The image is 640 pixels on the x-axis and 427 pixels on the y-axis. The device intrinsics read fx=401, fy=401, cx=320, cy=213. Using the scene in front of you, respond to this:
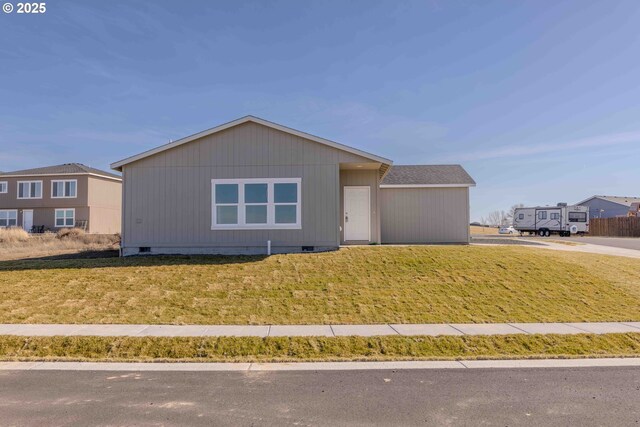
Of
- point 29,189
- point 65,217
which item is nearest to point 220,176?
point 65,217

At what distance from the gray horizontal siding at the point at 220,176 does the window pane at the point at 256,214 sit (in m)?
0.37

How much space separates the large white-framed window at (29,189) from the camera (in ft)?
120

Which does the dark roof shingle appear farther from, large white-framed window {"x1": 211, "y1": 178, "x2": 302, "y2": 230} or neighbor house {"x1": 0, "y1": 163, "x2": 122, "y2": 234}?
neighbor house {"x1": 0, "y1": 163, "x2": 122, "y2": 234}

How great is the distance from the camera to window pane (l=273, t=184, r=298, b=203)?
46.1 feet

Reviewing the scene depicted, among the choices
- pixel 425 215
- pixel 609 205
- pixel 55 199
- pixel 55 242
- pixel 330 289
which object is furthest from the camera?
pixel 609 205

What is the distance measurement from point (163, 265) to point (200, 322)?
4.86 metres

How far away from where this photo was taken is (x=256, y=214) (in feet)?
46.2

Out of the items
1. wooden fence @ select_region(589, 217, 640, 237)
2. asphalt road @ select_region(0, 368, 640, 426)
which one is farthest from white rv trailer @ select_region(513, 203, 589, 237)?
asphalt road @ select_region(0, 368, 640, 426)

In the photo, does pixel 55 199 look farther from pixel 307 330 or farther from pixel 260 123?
pixel 307 330

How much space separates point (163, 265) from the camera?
12.4 m

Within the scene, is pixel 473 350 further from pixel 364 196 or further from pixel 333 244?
pixel 364 196

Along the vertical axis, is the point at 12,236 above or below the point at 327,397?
above

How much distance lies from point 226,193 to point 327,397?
1030 cm

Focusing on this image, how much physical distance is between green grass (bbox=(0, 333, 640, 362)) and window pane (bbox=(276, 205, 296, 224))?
718cm
